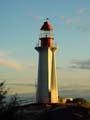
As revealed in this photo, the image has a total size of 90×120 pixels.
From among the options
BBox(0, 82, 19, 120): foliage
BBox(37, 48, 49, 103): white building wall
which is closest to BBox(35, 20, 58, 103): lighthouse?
BBox(37, 48, 49, 103): white building wall

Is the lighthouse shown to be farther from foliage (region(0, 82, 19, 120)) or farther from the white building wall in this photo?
foliage (region(0, 82, 19, 120))

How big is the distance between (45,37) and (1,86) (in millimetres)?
32917

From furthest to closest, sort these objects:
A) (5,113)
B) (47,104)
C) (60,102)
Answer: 1. (60,102)
2. (47,104)
3. (5,113)

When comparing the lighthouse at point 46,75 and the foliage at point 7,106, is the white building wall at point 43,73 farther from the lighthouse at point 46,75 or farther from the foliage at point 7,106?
the foliage at point 7,106

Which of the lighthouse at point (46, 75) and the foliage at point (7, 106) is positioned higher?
the lighthouse at point (46, 75)

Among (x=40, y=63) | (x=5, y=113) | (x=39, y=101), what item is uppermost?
(x=40, y=63)

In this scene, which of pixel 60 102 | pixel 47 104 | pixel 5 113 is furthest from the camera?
pixel 60 102

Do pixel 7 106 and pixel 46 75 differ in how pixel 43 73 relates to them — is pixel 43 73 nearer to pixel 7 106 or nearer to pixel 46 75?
pixel 46 75

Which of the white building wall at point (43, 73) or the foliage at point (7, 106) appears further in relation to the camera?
the white building wall at point (43, 73)

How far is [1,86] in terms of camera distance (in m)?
20.7

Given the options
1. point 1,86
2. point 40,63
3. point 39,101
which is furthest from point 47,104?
point 1,86

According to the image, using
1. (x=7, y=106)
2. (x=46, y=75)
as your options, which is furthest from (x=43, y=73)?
(x=7, y=106)

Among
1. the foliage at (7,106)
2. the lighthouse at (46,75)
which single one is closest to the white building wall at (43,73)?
the lighthouse at (46,75)

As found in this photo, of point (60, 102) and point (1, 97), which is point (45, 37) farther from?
point (1, 97)
